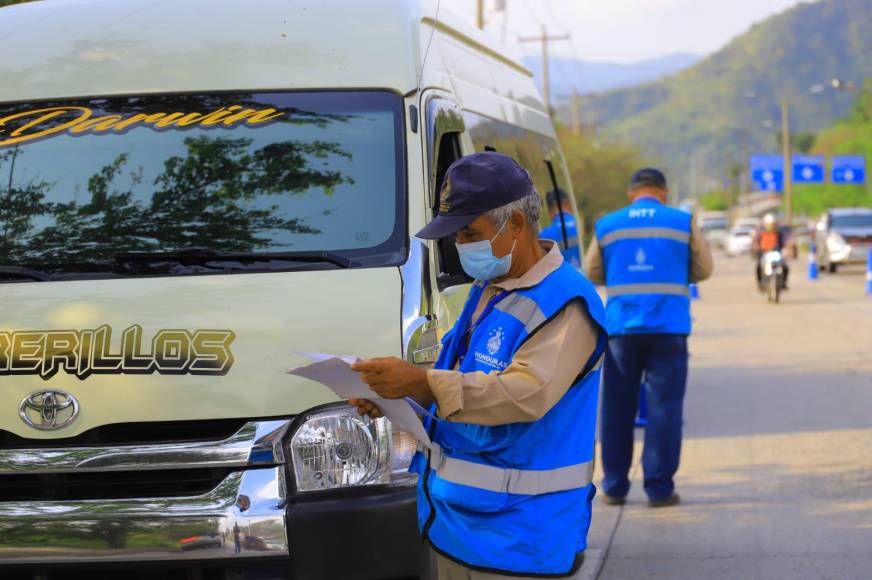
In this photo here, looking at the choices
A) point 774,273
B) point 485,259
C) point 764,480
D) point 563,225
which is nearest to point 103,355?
point 485,259

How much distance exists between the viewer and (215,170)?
16.5 ft

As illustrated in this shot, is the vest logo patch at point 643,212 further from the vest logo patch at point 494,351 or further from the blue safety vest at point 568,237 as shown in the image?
the vest logo patch at point 494,351

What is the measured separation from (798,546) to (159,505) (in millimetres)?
3647

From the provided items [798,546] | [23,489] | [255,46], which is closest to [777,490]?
[798,546]

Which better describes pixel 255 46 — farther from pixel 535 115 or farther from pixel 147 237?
pixel 535 115

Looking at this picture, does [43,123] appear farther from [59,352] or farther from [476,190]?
[476,190]

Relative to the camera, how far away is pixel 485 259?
131 inches

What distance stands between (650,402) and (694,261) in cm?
83

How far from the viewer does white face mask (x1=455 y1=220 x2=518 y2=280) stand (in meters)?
3.33

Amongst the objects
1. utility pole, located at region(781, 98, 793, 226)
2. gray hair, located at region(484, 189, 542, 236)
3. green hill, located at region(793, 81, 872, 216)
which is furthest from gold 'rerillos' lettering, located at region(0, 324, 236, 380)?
utility pole, located at region(781, 98, 793, 226)

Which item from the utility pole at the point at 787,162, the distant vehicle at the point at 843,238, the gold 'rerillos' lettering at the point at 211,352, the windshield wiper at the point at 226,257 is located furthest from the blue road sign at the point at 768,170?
the gold 'rerillos' lettering at the point at 211,352

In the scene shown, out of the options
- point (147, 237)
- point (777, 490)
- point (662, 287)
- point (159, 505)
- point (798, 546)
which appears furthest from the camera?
point (777, 490)

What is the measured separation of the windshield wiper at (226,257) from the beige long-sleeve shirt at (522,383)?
152 centimetres

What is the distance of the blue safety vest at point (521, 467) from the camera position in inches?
128
